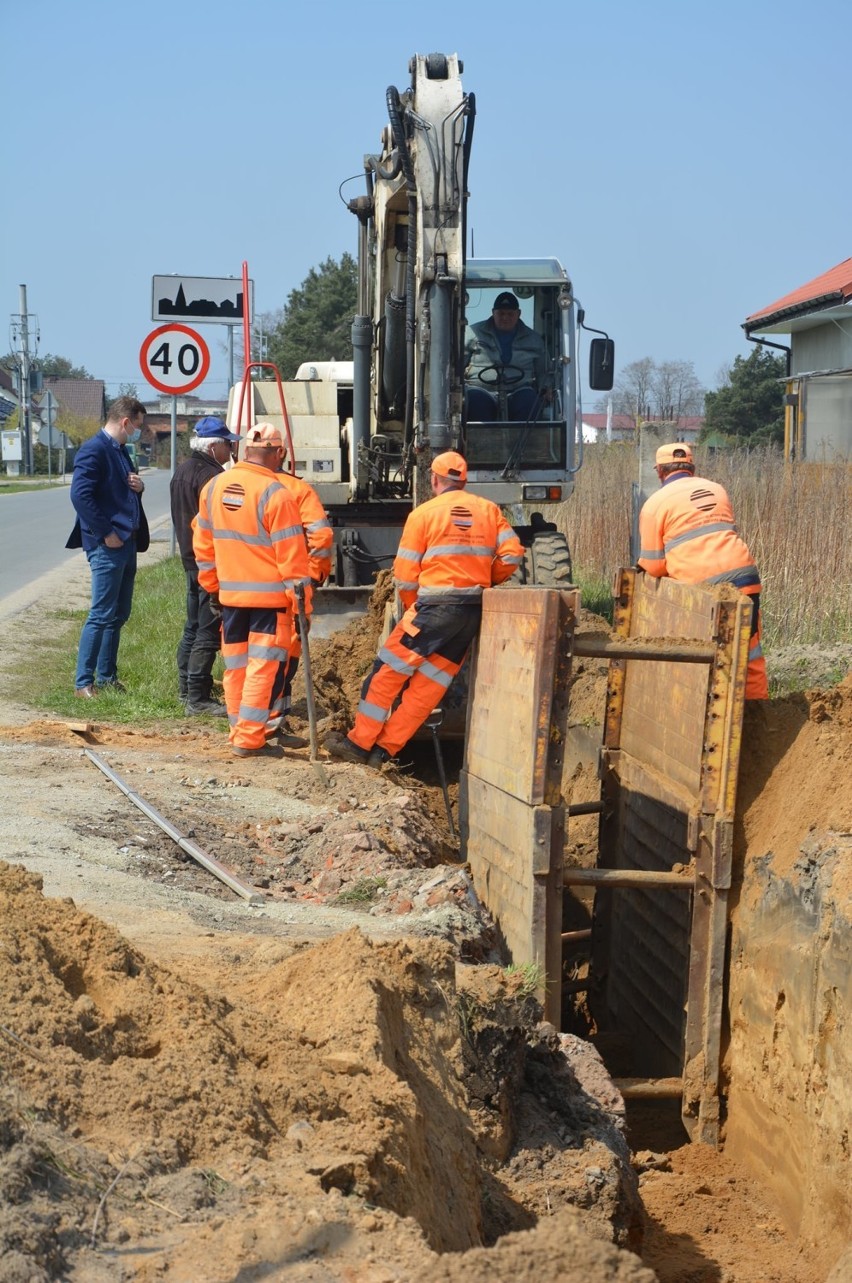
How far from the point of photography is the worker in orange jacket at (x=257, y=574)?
27.2ft

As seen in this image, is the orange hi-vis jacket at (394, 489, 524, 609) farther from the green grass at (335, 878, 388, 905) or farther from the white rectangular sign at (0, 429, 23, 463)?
the white rectangular sign at (0, 429, 23, 463)

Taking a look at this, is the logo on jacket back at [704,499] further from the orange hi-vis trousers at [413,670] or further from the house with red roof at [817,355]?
the house with red roof at [817,355]

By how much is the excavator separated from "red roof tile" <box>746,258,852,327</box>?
631 inches

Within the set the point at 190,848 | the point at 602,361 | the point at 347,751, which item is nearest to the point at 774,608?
Result: the point at 602,361

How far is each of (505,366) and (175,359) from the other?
2.92 metres

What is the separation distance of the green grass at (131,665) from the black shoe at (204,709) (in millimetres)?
75

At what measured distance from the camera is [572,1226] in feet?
8.35

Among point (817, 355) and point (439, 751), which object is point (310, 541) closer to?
point (439, 751)

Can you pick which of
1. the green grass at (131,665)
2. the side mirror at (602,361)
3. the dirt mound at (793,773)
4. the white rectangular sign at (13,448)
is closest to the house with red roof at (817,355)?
the side mirror at (602,361)

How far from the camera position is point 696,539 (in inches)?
289

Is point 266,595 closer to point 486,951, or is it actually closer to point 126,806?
point 126,806

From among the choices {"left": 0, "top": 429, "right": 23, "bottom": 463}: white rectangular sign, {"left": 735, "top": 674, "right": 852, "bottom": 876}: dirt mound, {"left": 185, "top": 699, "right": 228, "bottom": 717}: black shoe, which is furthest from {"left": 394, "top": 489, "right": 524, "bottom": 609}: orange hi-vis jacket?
{"left": 0, "top": 429, "right": 23, "bottom": 463}: white rectangular sign

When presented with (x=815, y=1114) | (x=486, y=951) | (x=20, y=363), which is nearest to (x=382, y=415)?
(x=486, y=951)

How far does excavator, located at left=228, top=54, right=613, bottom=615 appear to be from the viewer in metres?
9.63
